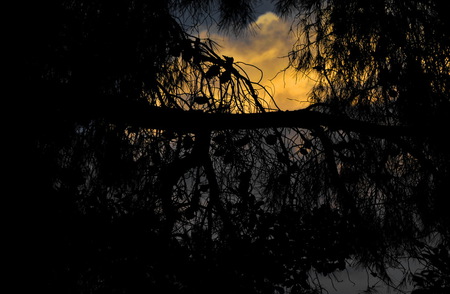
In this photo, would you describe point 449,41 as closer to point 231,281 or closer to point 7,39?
point 231,281

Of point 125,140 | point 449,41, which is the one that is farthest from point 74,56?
point 449,41

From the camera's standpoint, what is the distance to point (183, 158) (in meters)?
2.28

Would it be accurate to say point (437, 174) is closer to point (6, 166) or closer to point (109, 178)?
point (109, 178)

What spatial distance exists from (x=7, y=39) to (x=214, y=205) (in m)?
1.34

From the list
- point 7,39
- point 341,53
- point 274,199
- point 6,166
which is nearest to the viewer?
point 6,166

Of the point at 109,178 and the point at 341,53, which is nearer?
the point at 109,178

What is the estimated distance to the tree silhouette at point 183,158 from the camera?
1683 mm

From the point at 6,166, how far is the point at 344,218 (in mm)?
1752

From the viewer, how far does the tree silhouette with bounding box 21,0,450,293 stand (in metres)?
1.68

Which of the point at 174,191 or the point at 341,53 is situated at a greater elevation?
the point at 341,53

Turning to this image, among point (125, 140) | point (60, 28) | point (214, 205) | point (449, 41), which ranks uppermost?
point (449, 41)

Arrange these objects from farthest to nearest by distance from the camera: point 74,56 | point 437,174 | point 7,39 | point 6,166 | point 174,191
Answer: point 437,174 < point 174,191 < point 74,56 < point 7,39 < point 6,166

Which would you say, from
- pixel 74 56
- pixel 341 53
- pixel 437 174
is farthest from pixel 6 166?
pixel 341 53

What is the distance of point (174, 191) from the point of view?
2.15 m
